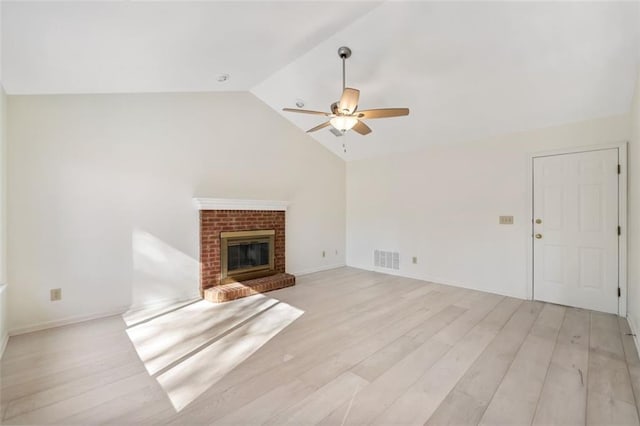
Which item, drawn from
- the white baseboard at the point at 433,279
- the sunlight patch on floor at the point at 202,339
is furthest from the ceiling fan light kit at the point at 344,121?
the white baseboard at the point at 433,279

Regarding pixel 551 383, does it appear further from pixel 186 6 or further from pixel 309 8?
pixel 186 6

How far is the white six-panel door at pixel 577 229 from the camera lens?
3379 millimetres

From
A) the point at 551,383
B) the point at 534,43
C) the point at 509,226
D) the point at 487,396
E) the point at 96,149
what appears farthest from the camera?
the point at 509,226

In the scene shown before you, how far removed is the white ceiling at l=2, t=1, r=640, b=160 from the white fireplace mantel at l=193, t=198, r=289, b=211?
1517 mm

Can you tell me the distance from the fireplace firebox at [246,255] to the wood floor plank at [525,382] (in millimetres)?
3523

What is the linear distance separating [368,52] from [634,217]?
3.27 metres

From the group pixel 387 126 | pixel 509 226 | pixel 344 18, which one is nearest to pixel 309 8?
pixel 344 18

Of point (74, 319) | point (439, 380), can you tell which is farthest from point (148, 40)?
point (439, 380)

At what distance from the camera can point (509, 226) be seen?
412 centimetres

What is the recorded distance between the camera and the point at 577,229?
3584mm

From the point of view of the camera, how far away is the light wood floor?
174 centimetres

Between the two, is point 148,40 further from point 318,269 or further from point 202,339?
point 318,269

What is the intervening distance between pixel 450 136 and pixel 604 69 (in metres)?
1.87

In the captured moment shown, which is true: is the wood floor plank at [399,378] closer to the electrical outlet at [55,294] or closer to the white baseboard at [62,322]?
the white baseboard at [62,322]
